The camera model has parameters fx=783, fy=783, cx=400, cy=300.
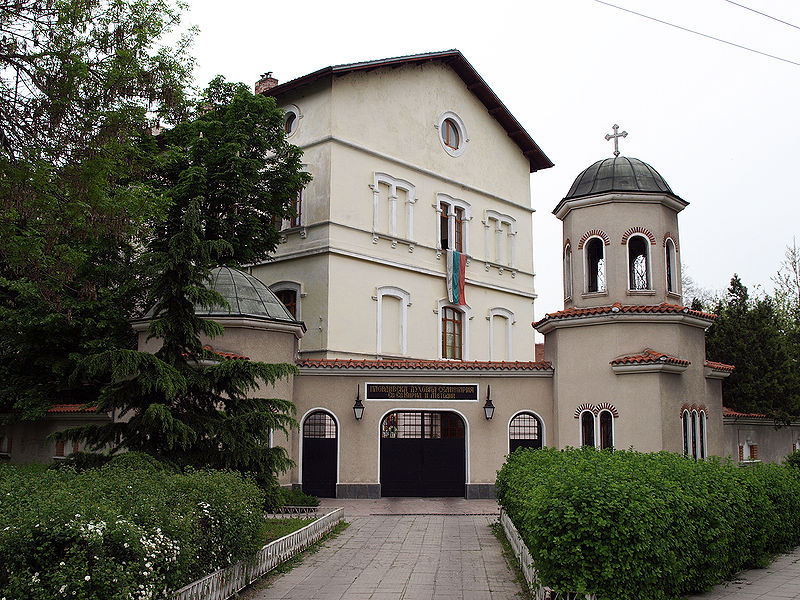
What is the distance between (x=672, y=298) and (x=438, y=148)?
13628 mm

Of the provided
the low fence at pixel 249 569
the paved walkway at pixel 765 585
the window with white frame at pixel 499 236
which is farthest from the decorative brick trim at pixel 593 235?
the window with white frame at pixel 499 236

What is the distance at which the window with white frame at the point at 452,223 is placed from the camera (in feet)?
99.2

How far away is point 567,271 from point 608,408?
3.89 metres

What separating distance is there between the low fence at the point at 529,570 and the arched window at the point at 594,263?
8021mm

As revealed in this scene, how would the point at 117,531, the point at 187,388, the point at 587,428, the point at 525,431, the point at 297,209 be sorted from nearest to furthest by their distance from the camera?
the point at 117,531 → the point at 187,388 → the point at 587,428 → the point at 525,431 → the point at 297,209

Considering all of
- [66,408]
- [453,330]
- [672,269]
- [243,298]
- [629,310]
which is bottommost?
[66,408]

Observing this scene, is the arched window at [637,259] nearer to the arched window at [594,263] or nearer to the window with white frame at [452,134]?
the arched window at [594,263]

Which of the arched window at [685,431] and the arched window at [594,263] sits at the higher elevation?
the arched window at [594,263]

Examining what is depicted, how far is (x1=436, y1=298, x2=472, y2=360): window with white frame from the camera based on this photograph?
97.5ft

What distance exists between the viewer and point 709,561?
920 centimetres

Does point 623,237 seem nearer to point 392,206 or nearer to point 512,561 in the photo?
point 512,561

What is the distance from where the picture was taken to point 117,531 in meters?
6.57

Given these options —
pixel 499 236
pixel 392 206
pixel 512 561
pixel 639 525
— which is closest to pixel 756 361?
pixel 499 236

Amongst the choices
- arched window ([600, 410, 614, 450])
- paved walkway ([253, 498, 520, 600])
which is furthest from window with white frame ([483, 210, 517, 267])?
paved walkway ([253, 498, 520, 600])
